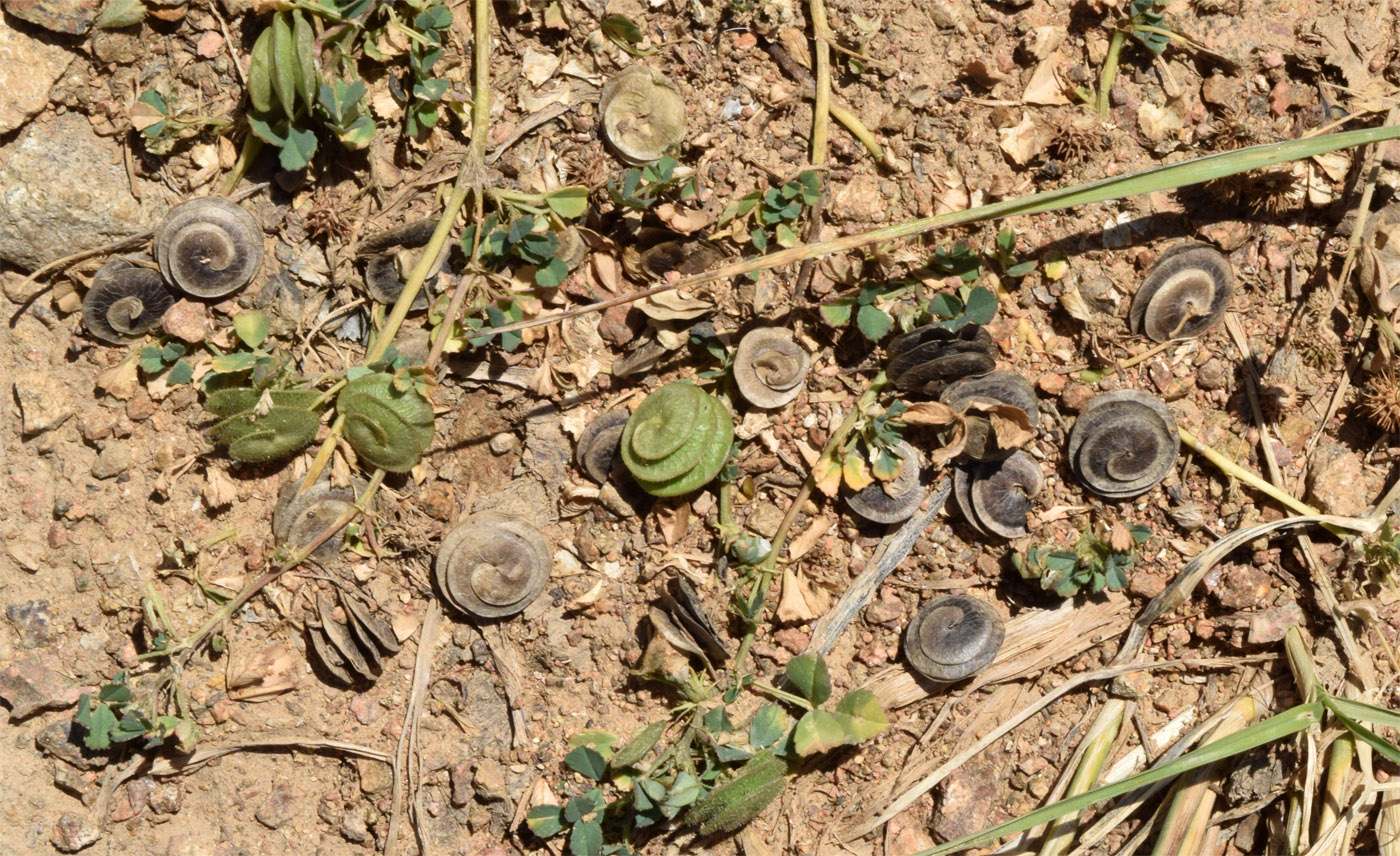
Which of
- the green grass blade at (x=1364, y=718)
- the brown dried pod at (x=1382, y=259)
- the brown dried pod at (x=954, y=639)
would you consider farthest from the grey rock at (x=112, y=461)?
the brown dried pod at (x=1382, y=259)

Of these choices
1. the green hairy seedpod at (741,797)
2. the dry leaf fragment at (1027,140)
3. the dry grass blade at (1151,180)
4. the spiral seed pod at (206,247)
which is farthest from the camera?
the dry leaf fragment at (1027,140)

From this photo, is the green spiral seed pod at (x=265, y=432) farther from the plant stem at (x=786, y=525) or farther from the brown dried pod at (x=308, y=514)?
the plant stem at (x=786, y=525)

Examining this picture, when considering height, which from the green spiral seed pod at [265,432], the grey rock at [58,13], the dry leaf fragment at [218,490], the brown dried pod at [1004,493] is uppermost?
the brown dried pod at [1004,493]

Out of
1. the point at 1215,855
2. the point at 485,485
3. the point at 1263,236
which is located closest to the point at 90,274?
the point at 485,485

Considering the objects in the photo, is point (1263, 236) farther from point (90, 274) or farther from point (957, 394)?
point (90, 274)

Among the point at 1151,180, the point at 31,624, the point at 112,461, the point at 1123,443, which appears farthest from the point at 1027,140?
the point at 31,624

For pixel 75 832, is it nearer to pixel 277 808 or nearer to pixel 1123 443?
pixel 277 808

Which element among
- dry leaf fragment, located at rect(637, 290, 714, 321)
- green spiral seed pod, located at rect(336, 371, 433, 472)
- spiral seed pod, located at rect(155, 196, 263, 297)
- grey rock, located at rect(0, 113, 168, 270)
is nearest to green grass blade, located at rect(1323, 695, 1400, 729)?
dry leaf fragment, located at rect(637, 290, 714, 321)
